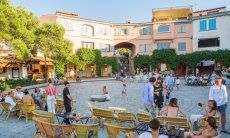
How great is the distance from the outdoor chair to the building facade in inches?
1627

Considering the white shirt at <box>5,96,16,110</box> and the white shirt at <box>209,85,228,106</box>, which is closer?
the white shirt at <box>209,85,228,106</box>

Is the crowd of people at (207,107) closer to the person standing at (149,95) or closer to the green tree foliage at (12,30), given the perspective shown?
the person standing at (149,95)

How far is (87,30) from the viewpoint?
52.9 m

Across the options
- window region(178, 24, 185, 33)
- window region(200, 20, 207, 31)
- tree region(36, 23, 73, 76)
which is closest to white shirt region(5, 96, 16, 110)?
tree region(36, 23, 73, 76)

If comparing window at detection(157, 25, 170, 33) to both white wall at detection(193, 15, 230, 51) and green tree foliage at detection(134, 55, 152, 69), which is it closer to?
green tree foliage at detection(134, 55, 152, 69)

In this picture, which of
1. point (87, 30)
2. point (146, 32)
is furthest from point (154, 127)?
point (146, 32)

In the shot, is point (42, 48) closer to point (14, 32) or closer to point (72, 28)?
point (14, 32)

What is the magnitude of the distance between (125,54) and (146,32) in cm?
954

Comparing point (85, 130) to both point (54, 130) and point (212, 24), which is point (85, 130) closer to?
point (54, 130)

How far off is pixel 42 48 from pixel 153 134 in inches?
1296

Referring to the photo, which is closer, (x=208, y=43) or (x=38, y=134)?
(x=38, y=134)

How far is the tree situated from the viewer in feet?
123

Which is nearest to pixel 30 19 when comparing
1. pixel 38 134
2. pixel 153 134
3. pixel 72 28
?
pixel 72 28

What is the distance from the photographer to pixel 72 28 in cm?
5034
